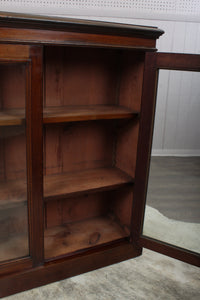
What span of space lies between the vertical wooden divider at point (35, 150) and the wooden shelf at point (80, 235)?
176mm

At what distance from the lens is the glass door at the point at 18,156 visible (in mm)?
1316

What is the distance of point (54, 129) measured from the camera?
183cm

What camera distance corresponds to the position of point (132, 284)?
1.71 meters

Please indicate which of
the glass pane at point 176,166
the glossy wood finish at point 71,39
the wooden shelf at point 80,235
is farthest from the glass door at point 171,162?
the wooden shelf at point 80,235

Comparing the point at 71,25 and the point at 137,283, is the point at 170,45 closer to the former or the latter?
the point at 71,25

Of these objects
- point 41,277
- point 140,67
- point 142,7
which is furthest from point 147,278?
point 142,7

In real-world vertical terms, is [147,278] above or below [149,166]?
below

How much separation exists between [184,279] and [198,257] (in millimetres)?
169

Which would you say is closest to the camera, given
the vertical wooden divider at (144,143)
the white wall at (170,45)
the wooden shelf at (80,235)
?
the vertical wooden divider at (144,143)

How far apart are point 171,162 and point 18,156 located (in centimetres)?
93

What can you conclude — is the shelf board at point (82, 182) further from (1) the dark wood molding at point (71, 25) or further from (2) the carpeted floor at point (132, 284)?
(1) the dark wood molding at point (71, 25)

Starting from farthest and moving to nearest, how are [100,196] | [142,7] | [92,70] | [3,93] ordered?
[142,7] → [100,196] → [92,70] → [3,93]

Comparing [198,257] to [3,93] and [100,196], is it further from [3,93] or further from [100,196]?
[3,93]

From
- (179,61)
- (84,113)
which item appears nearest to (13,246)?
(84,113)
